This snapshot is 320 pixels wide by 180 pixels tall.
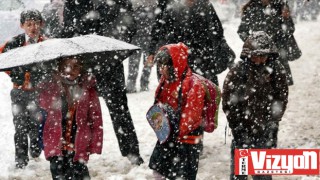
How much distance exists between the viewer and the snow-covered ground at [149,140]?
5.83 meters

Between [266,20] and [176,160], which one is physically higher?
[266,20]

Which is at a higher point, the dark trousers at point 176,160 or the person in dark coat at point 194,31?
the person in dark coat at point 194,31

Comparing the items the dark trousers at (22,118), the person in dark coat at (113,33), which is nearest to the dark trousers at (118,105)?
the person in dark coat at (113,33)

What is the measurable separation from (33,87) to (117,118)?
1039 millimetres

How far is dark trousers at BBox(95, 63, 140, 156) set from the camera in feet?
19.0

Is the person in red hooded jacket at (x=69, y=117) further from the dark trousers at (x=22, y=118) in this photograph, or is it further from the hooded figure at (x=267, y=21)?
the hooded figure at (x=267, y=21)

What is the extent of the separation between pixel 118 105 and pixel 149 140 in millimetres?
1404

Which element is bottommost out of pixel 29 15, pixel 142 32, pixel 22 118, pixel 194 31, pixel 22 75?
pixel 22 118

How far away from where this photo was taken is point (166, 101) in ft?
14.9

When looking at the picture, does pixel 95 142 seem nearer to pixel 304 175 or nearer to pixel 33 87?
pixel 33 87

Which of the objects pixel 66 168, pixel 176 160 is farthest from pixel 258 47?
pixel 66 168

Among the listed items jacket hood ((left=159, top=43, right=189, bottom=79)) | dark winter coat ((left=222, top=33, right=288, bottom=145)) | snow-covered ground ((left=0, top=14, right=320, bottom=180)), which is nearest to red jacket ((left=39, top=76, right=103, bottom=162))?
jacket hood ((left=159, top=43, right=189, bottom=79))

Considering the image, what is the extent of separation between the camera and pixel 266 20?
22.4ft

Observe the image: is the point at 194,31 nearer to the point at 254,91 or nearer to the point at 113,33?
the point at 113,33
